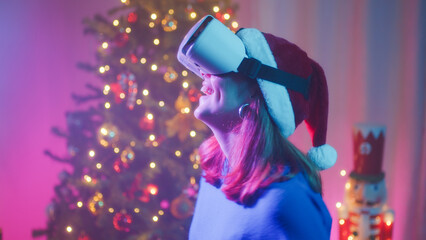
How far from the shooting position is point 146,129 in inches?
87.0

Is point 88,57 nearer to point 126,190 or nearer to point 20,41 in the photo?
point 20,41

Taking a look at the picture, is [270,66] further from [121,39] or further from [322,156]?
[121,39]

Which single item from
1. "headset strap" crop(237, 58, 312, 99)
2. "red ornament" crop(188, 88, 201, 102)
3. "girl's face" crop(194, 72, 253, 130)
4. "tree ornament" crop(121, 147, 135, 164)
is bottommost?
"tree ornament" crop(121, 147, 135, 164)

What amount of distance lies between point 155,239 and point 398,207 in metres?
1.94

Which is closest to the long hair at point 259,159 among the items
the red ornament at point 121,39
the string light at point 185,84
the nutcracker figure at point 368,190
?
the string light at point 185,84

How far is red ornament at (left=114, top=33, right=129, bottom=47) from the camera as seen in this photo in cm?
220

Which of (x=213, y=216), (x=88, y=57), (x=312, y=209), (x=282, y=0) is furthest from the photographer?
(x=88, y=57)

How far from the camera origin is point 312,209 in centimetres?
77

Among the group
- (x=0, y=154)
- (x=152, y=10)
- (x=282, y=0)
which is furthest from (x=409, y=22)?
(x=0, y=154)

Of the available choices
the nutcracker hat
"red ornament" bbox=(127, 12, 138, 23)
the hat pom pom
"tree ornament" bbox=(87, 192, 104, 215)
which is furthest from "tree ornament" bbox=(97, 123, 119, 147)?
the hat pom pom

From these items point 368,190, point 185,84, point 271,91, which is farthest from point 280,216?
point 368,190

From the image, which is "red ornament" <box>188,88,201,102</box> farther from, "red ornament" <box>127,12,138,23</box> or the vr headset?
the vr headset

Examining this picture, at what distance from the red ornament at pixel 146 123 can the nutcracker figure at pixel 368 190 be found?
4.27 ft

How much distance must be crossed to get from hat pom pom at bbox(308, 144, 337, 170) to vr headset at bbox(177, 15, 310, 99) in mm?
151
